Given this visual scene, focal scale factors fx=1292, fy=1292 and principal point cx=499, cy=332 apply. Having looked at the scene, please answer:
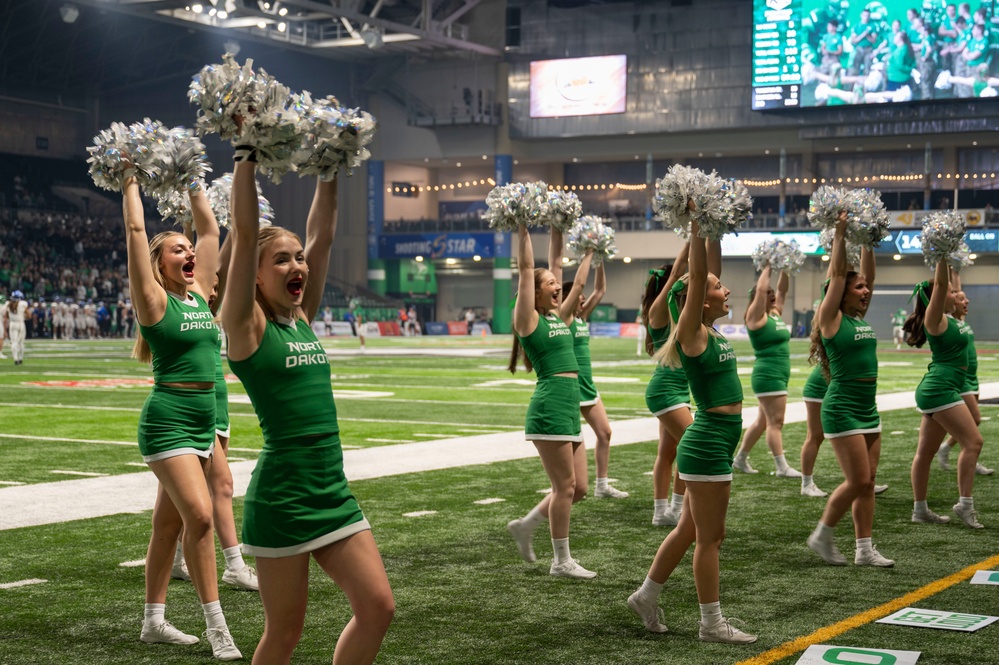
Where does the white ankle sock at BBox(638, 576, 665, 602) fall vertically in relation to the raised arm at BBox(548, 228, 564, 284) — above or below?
below

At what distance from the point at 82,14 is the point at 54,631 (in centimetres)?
4505

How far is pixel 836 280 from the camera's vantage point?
7.20 m

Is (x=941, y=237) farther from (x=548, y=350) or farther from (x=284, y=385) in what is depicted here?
(x=284, y=385)

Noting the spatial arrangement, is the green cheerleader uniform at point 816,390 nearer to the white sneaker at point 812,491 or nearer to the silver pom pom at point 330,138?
the white sneaker at point 812,491

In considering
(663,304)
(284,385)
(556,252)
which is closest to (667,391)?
(556,252)

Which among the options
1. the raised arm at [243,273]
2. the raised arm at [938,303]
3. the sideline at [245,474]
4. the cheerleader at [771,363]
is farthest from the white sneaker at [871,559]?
the sideline at [245,474]

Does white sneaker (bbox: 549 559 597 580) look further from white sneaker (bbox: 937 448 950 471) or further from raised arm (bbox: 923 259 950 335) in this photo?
white sneaker (bbox: 937 448 950 471)

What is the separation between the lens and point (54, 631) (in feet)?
18.5

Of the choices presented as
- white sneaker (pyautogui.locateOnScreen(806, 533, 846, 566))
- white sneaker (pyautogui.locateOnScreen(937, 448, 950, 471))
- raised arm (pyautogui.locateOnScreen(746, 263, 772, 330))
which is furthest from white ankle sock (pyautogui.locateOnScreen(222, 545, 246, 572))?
white sneaker (pyautogui.locateOnScreen(937, 448, 950, 471))

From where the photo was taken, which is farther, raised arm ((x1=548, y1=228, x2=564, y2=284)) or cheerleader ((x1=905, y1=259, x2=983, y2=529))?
cheerleader ((x1=905, y1=259, x2=983, y2=529))

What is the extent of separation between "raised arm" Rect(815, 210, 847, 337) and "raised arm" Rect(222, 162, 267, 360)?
4.19 m

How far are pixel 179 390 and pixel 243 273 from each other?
78.0 inches

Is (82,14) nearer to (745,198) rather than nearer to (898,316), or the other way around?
(898,316)

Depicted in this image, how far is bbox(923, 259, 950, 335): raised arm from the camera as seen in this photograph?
8391mm
